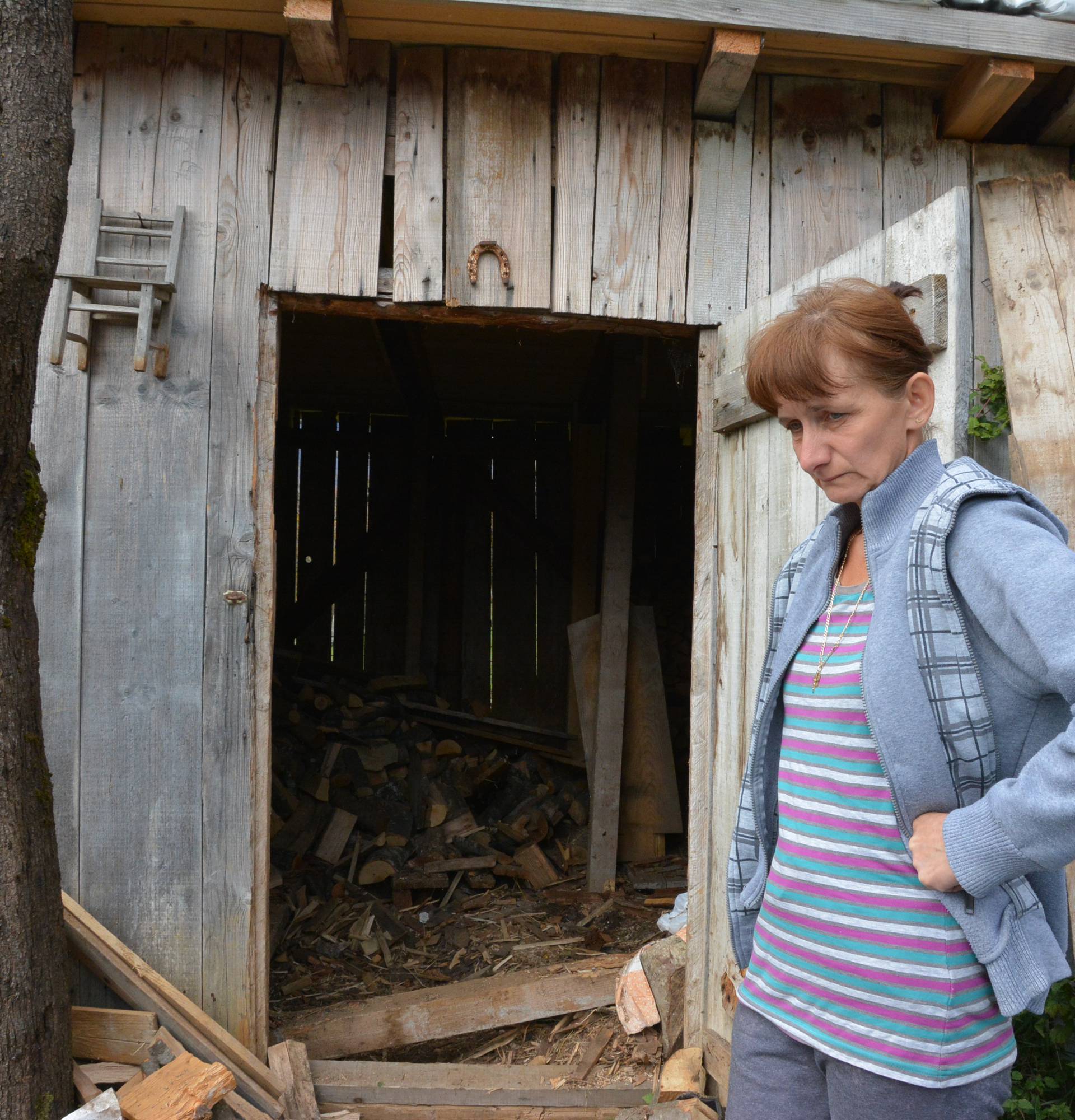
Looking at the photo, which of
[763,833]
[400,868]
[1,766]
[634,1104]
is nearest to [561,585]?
[400,868]

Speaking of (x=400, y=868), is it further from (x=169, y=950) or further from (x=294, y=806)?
(x=169, y=950)

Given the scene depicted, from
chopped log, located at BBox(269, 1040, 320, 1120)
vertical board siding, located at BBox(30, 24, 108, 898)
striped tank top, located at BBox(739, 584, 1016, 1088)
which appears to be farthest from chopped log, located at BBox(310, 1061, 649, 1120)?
striped tank top, located at BBox(739, 584, 1016, 1088)

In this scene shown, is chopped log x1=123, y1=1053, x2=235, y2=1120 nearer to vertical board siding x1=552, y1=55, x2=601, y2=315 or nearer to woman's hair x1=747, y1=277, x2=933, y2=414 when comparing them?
woman's hair x1=747, y1=277, x2=933, y2=414

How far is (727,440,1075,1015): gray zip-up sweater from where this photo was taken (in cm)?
121

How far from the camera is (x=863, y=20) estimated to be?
3066mm

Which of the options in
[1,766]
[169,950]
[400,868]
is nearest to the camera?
[1,766]

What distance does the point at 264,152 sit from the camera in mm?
3225

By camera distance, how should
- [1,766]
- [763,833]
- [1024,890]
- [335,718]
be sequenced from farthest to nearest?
[335,718], [1,766], [763,833], [1024,890]

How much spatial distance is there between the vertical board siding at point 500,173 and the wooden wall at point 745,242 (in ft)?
1.79

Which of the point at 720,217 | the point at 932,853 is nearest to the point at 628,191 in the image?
the point at 720,217

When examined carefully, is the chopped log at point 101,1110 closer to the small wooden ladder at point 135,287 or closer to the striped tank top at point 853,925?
the striped tank top at point 853,925

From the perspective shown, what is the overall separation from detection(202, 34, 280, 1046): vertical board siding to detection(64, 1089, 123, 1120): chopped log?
64 cm

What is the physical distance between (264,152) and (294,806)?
153 inches

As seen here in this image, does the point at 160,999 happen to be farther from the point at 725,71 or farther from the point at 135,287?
the point at 725,71
